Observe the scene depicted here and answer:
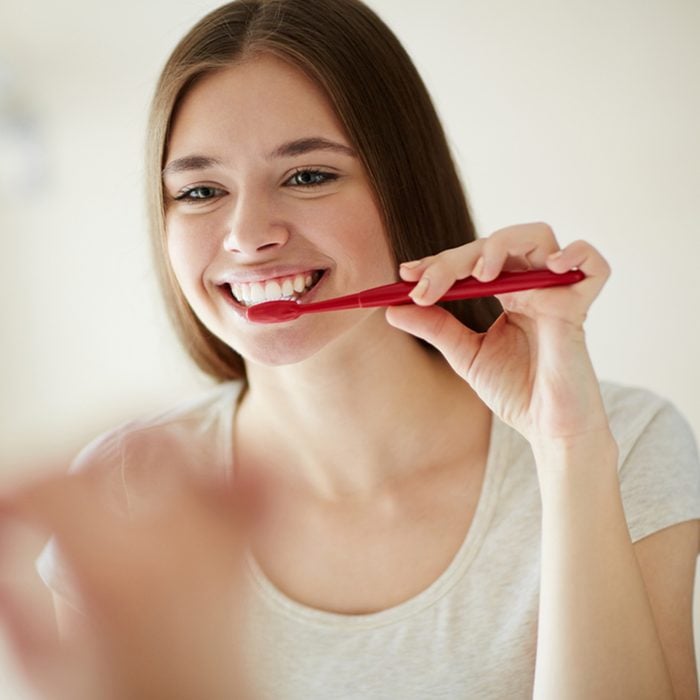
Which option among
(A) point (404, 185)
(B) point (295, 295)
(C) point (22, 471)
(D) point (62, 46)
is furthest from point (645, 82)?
(C) point (22, 471)

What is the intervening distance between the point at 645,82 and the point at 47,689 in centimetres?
117

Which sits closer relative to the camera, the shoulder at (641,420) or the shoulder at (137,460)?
the shoulder at (137,460)

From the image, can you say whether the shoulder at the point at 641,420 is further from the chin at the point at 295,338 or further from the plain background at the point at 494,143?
the plain background at the point at 494,143

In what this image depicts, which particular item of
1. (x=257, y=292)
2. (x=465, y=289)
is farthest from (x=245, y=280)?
(x=465, y=289)

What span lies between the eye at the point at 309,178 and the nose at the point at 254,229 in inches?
1.5

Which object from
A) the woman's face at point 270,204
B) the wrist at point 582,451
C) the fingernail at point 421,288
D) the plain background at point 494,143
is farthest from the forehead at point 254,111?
the plain background at point 494,143

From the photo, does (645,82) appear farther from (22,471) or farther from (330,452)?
(22,471)

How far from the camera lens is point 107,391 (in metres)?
1.66

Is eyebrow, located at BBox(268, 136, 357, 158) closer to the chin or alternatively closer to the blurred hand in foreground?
the chin

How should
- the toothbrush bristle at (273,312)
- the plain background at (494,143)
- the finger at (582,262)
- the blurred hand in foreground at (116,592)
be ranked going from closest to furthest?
the blurred hand in foreground at (116,592), the finger at (582,262), the toothbrush bristle at (273,312), the plain background at (494,143)

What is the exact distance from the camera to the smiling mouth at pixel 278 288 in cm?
80

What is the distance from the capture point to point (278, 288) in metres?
0.80

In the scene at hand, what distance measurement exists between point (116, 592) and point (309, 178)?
1.89ft

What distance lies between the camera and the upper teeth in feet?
2.64
